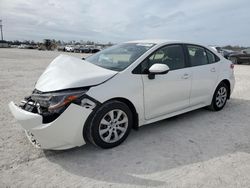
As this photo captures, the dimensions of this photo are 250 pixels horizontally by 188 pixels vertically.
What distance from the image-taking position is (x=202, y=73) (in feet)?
14.6

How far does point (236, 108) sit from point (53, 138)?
436 centimetres

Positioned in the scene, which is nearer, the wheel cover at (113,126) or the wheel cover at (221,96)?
the wheel cover at (113,126)

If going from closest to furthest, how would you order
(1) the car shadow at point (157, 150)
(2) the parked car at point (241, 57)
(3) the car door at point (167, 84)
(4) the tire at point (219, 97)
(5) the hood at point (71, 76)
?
(1) the car shadow at point (157, 150) < (5) the hood at point (71, 76) < (3) the car door at point (167, 84) < (4) the tire at point (219, 97) < (2) the parked car at point (241, 57)

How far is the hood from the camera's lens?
2926 millimetres

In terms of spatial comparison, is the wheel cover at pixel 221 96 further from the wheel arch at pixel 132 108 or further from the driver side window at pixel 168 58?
the wheel arch at pixel 132 108

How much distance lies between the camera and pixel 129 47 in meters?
4.07

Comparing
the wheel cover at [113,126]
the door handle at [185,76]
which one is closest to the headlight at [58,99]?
the wheel cover at [113,126]

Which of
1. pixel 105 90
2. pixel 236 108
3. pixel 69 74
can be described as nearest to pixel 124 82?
pixel 105 90

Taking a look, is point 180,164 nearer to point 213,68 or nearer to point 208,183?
point 208,183

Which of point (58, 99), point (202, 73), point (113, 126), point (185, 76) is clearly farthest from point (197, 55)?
point (58, 99)

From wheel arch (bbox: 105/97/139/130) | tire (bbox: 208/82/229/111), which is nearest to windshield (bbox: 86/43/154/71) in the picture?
wheel arch (bbox: 105/97/139/130)

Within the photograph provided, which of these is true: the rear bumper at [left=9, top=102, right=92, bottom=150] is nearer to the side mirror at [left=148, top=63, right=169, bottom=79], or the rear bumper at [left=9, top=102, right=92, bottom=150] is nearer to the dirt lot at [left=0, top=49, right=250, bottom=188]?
the dirt lot at [left=0, top=49, right=250, bottom=188]

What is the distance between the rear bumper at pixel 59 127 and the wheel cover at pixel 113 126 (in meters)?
0.33

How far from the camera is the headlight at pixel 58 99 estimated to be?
109 inches
